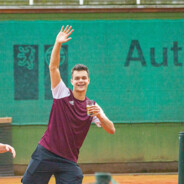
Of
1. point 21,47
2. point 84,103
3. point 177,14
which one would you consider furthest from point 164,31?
point 84,103

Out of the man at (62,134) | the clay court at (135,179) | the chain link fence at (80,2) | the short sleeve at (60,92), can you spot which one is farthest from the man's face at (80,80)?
the chain link fence at (80,2)

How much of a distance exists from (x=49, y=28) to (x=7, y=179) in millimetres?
3371

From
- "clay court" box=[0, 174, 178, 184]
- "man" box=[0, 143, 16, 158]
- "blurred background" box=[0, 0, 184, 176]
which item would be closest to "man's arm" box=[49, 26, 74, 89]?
"man" box=[0, 143, 16, 158]

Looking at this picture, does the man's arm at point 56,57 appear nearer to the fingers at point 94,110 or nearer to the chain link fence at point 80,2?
the fingers at point 94,110

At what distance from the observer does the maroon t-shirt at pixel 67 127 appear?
5.55m

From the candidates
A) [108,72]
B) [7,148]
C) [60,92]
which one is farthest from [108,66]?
[7,148]

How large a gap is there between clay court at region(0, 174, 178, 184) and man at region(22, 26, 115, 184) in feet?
14.7

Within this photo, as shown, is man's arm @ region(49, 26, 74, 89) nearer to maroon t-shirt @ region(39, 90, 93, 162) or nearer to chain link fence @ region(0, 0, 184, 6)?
maroon t-shirt @ region(39, 90, 93, 162)

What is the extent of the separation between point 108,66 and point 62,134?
5.91 meters

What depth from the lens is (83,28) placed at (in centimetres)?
1130

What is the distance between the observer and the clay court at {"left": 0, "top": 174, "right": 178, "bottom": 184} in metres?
10.2

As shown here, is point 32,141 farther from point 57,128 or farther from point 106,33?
point 57,128

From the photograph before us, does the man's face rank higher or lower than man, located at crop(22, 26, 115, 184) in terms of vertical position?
higher

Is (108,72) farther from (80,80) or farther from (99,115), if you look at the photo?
(99,115)
